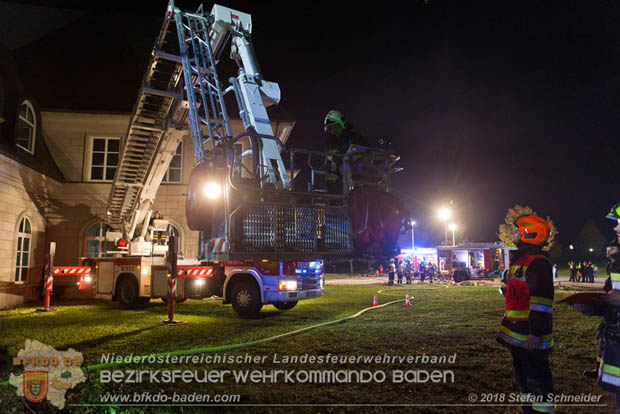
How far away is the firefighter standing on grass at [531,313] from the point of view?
3463 mm

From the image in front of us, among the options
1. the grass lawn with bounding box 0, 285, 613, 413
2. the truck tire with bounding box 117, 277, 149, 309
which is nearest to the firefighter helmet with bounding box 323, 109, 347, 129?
the grass lawn with bounding box 0, 285, 613, 413

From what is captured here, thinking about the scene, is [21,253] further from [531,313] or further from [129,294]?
[531,313]

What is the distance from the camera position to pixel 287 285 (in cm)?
962

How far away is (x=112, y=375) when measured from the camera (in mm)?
5137

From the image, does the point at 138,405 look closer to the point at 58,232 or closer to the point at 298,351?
the point at 298,351

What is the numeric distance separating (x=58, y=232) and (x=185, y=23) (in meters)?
12.0

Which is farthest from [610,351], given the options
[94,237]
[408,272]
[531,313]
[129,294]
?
[408,272]

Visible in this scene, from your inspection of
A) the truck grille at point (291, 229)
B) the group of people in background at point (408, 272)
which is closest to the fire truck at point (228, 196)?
the truck grille at point (291, 229)

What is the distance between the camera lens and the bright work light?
6547 millimetres

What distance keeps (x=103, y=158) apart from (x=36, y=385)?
1662 centimetres

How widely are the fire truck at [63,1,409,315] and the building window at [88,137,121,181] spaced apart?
4.86 m

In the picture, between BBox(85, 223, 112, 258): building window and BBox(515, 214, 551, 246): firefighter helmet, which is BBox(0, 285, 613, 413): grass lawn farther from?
BBox(85, 223, 112, 258): building window

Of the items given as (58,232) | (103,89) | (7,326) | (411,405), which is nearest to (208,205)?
(411,405)

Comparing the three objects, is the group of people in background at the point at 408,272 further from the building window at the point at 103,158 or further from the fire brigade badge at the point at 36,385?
the fire brigade badge at the point at 36,385
